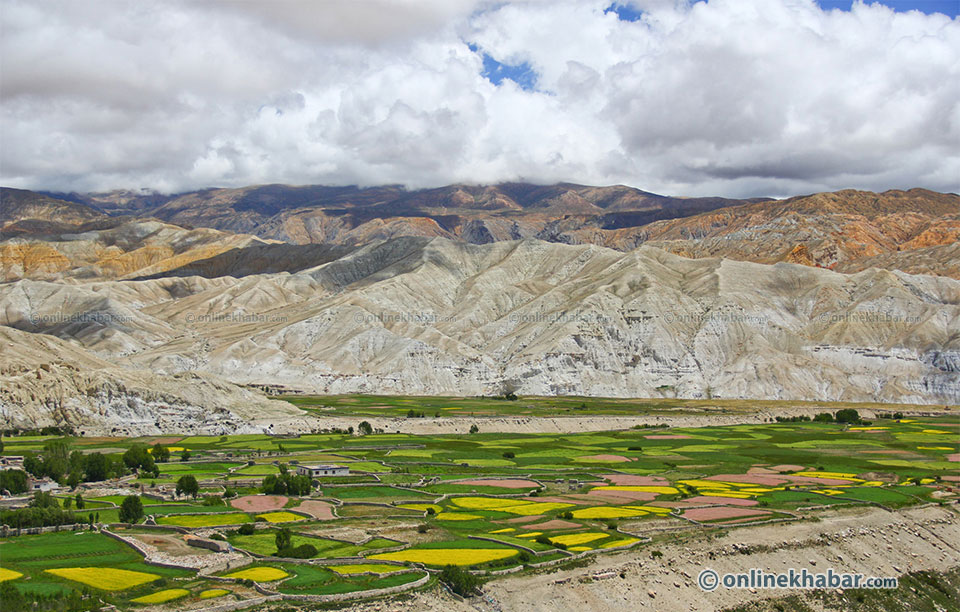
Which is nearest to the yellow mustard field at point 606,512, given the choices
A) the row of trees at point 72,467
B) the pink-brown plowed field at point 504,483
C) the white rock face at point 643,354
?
the pink-brown plowed field at point 504,483

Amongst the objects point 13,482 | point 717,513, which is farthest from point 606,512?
point 13,482

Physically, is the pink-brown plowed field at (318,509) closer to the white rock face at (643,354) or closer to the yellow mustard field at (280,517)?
the yellow mustard field at (280,517)

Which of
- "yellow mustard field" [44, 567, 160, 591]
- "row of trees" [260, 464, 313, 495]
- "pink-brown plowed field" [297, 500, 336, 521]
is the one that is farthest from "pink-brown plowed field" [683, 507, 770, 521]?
"yellow mustard field" [44, 567, 160, 591]

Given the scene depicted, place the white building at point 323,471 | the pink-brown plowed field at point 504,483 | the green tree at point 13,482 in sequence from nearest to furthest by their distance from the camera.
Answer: the green tree at point 13,482 < the pink-brown plowed field at point 504,483 < the white building at point 323,471

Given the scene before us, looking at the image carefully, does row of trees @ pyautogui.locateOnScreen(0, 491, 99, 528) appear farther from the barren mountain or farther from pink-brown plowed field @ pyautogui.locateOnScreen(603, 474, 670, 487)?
the barren mountain

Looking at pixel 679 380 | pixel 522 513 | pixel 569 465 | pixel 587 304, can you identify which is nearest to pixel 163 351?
pixel 587 304

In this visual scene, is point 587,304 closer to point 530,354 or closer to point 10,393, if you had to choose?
point 530,354

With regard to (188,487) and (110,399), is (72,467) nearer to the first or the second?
(188,487)

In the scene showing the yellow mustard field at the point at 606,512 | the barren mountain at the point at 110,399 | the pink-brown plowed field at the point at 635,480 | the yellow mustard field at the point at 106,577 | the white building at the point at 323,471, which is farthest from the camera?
the barren mountain at the point at 110,399
